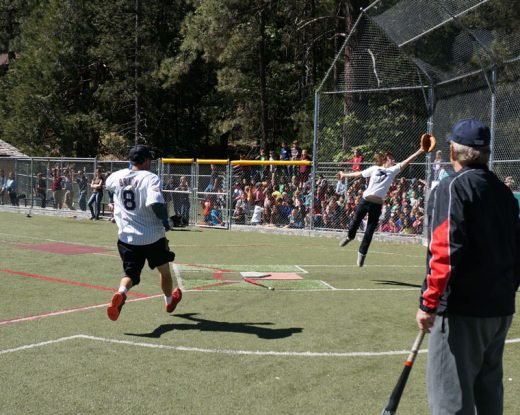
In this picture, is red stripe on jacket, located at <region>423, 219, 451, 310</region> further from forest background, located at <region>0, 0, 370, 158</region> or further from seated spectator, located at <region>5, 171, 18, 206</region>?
forest background, located at <region>0, 0, 370, 158</region>

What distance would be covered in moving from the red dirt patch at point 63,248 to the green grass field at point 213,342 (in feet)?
4.81

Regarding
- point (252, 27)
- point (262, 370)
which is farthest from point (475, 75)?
point (252, 27)

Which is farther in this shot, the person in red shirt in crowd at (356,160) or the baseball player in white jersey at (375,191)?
→ the person in red shirt in crowd at (356,160)

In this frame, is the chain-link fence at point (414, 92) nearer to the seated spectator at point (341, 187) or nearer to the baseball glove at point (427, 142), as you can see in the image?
the seated spectator at point (341, 187)

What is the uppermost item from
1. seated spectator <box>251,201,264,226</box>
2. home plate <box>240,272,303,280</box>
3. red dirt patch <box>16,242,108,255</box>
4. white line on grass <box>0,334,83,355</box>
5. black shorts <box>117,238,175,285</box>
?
seated spectator <box>251,201,264,226</box>

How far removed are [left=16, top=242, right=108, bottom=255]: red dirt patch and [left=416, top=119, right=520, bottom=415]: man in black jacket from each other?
36.5 ft

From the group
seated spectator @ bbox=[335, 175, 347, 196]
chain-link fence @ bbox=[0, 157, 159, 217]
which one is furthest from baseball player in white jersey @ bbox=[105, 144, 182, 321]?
chain-link fence @ bbox=[0, 157, 159, 217]

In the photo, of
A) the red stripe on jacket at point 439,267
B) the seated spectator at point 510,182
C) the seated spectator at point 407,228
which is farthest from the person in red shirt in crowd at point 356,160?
the red stripe on jacket at point 439,267

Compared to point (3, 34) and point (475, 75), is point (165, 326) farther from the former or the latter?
point (3, 34)

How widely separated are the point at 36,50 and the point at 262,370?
43.0 m

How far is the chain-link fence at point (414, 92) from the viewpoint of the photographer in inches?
536

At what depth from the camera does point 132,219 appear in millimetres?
7477

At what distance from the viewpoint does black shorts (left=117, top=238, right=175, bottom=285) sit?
Result: 24.6 ft

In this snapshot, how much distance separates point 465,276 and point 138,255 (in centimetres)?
448
